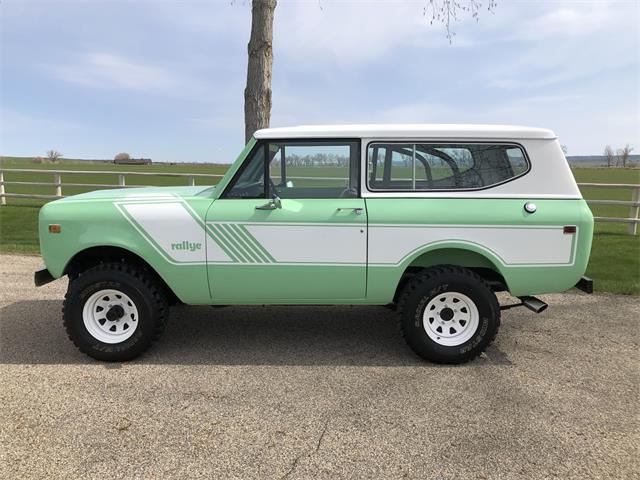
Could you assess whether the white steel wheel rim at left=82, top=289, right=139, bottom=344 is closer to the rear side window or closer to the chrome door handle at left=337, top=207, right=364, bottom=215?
the chrome door handle at left=337, top=207, right=364, bottom=215

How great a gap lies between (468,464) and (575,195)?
230 centimetres

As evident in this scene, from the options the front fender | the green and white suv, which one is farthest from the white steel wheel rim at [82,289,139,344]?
the front fender

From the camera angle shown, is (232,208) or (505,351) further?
(505,351)

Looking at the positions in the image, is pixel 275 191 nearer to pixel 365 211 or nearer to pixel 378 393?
pixel 365 211

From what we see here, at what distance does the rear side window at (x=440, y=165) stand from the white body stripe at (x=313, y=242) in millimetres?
466

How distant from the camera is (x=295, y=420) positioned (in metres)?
2.96

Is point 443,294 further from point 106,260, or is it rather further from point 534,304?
point 106,260

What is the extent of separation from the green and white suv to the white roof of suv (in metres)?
0.01

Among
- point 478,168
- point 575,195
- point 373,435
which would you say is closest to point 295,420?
point 373,435

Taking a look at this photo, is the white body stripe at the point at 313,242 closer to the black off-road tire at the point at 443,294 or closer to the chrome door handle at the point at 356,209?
the chrome door handle at the point at 356,209

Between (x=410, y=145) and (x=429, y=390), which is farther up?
(x=410, y=145)

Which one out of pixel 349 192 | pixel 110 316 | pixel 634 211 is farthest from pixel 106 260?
pixel 634 211

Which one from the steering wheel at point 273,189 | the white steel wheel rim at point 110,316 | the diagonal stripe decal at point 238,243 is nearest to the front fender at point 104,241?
the diagonal stripe decal at point 238,243

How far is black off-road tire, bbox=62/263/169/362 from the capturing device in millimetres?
3754
